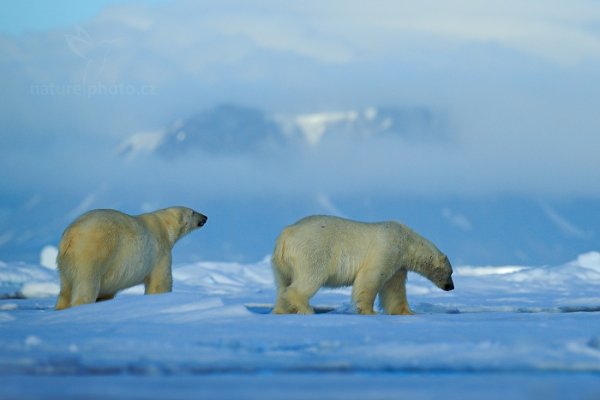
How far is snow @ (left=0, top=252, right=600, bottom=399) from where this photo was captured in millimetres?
4172

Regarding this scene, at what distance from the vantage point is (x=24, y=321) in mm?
7074

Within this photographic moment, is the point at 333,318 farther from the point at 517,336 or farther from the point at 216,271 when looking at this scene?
the point at 216,271

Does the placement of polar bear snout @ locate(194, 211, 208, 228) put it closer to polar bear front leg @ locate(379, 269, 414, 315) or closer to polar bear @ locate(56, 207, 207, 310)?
polar bear @ locate(56, 207, 207, 310)

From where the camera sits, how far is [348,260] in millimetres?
8297

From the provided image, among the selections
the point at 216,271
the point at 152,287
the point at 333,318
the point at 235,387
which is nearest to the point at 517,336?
the point at 333,318

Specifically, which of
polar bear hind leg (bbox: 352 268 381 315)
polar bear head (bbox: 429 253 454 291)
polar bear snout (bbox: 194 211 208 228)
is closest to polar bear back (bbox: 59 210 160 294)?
polar bear snout (bbox: 194 211 208 228)

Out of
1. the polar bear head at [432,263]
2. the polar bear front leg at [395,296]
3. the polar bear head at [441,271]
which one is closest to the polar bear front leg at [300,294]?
the polar bear front leg at [395,296]

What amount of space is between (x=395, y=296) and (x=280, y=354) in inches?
148

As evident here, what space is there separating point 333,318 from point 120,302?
5.71 feet

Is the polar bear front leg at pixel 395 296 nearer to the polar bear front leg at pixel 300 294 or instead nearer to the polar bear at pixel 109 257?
the polar bear front leg at pixel 300 294

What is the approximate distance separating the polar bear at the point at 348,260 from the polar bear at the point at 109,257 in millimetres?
1260

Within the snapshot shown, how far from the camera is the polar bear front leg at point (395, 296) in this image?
880 centimetres

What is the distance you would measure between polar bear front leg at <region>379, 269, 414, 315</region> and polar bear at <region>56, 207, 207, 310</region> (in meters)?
2.06

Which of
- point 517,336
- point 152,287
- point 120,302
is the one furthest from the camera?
point 152,287
